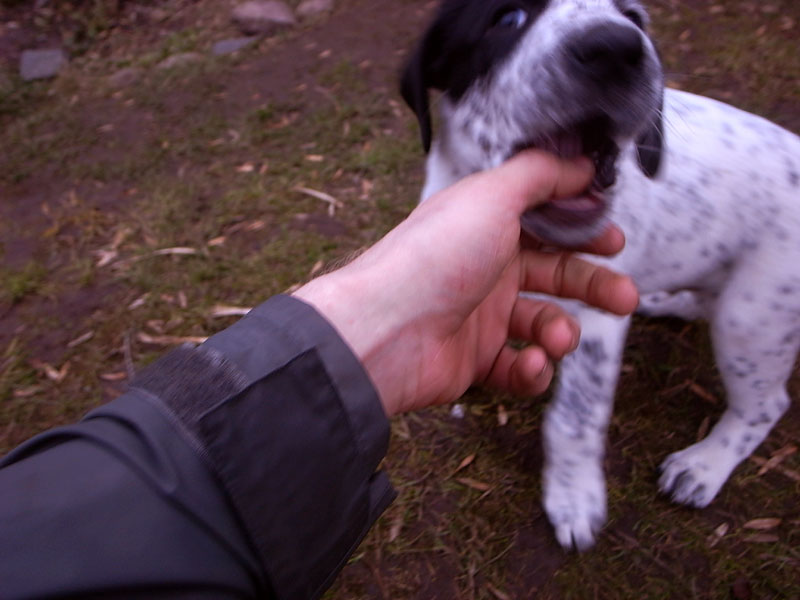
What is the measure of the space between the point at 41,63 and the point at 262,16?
6.94 ft

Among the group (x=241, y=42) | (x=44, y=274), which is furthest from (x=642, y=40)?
(x=241, y=42)

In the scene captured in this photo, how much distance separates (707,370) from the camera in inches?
108

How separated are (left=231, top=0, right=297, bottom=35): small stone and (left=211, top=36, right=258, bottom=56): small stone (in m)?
0.16

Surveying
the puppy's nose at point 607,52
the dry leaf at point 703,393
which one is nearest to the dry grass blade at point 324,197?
the dry leaf at point 703,393

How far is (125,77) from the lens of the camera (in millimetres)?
5254

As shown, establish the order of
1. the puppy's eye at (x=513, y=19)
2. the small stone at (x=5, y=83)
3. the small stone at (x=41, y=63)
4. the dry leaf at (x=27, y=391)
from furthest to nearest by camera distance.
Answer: the small stone at (x=41, y=63)
the small stone at (x=5, y=83)
the dry leaf at (x=27, y=391)
the puppy's eye at (x=513, y=19)

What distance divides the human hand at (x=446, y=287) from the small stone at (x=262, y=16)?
4678 millimetres

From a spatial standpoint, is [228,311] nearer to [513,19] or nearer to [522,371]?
[522,371]

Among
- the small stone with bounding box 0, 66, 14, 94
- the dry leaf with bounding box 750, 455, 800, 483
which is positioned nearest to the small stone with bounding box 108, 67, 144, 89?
the small stone with bounding box 0, 66, 14, 94

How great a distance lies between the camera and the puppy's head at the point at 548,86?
150cm

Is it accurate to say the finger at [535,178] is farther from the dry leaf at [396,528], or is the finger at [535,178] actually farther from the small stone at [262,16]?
the small stone at [262,16]

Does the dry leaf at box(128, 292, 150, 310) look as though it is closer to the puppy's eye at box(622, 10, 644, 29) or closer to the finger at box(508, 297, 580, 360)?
the finger at box(508, 297, 580, 360)

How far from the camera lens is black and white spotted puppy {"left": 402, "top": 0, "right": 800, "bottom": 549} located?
5.50 feet

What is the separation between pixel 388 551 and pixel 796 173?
6.32ft
